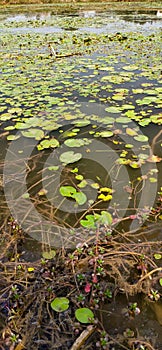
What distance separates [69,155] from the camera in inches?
112

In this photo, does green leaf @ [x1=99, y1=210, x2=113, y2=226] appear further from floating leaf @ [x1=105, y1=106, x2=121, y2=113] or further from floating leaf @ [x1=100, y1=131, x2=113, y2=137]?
floating leaf @ [x1=105, y1=106, x2=121, y2=113]

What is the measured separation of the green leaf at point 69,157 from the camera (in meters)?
2.76

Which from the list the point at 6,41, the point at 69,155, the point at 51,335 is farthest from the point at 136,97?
the point at 6,41

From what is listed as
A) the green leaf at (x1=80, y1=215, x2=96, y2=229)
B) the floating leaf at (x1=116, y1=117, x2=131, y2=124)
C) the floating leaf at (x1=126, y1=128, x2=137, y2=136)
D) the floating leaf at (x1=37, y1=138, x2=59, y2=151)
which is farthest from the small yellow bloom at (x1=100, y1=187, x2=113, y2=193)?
the floating leaf at (x1=116, y1=117, x2=131, y2=124)

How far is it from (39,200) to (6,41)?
27.8 feet

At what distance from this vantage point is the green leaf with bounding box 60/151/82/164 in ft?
9.06

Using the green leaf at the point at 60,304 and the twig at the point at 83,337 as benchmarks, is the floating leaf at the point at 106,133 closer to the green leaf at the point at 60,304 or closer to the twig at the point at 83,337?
the green leaf at the point at 60,304

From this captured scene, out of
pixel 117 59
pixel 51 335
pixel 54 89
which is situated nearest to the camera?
pixel 51 335

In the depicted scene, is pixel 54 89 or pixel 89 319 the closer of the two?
pixel 89 319

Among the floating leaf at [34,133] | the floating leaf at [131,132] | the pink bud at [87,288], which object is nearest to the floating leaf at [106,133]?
the floating leaf at [131,132]

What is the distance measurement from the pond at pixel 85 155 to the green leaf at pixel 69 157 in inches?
0.4

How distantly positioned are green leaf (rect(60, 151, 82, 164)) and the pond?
0.01 metres

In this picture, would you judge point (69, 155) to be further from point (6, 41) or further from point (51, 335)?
point (6, 41)

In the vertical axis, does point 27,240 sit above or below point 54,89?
below
